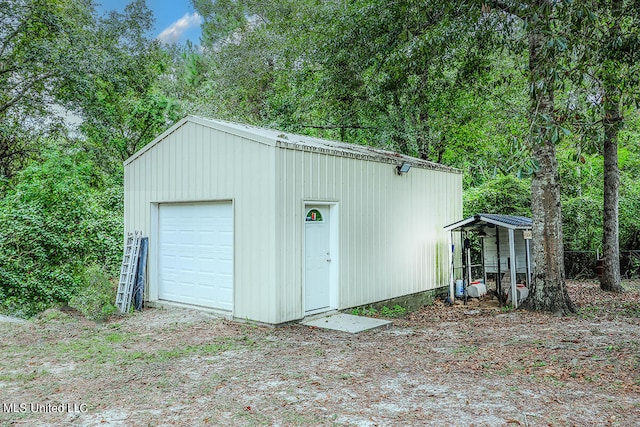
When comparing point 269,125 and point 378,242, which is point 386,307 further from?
point 269,125

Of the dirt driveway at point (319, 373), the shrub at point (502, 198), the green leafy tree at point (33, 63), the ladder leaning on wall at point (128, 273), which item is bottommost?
the dirt driveway at point (319, 373)

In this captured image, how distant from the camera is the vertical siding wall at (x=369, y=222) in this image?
Result: 6.71 m

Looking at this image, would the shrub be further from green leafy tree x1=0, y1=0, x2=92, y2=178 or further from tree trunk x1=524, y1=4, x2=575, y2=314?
green leafy tree x1=0, y1=0, x2=92, y2=178

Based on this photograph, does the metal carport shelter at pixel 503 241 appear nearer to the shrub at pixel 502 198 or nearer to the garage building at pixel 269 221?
the garage building at pixel 269 221

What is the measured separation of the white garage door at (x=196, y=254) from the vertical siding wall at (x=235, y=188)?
0.22 meters

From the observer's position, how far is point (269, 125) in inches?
607

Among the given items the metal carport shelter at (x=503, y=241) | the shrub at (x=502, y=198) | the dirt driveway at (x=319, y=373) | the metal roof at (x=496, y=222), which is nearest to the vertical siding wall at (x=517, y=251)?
the metal carport shelter at (x=503, y=241)

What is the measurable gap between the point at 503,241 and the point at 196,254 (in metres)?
5.98

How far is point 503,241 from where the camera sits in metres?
9.18

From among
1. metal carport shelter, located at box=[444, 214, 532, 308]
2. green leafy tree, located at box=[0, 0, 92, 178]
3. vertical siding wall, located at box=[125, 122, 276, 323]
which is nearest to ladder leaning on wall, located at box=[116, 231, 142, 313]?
vertical siding wall, located at box=[125, 122, 276, 323]

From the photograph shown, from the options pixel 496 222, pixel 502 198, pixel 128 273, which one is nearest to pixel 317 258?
pixel 128 273

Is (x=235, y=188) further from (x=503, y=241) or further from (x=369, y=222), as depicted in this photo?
(x=503, y=241)

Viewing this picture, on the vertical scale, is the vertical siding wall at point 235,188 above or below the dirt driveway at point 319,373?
above

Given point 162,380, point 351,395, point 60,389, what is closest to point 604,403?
point 351,395
